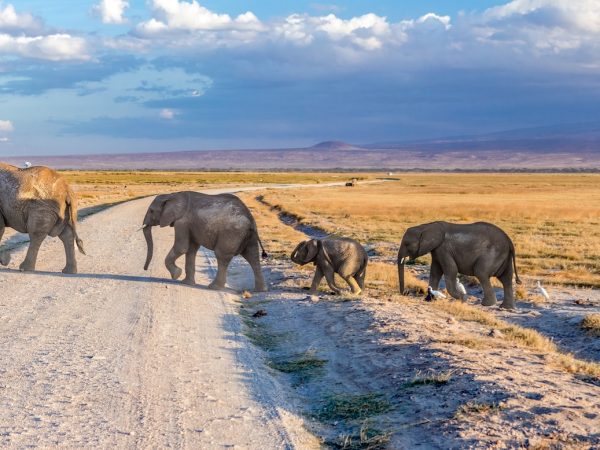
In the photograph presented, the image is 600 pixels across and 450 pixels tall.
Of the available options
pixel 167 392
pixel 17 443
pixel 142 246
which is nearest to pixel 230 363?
pixel 167 392

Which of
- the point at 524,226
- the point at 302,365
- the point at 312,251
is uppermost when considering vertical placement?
the point at 312,251

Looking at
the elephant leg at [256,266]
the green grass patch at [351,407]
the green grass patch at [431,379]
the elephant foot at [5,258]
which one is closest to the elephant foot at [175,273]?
the elephant leg at [256,266]

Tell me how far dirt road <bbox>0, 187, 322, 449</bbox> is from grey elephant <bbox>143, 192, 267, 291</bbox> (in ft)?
2.30

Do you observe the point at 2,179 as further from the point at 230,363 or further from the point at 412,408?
the point at 412,408

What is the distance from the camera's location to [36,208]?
1881cm

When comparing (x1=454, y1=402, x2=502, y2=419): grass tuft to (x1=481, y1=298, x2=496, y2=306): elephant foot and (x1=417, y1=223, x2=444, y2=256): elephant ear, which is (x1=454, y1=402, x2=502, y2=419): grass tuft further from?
(x1=481, y1=298, x2=496, y2=306): elephant foot

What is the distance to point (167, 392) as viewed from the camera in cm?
873

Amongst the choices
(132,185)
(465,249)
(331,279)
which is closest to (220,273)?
(331,279)

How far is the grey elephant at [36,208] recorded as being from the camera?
18.7m

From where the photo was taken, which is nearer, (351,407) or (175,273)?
(351,407)

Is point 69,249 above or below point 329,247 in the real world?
below

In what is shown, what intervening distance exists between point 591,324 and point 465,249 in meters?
3.16

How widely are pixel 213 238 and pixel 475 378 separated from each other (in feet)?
29.9

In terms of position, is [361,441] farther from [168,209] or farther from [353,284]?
[168,209]
